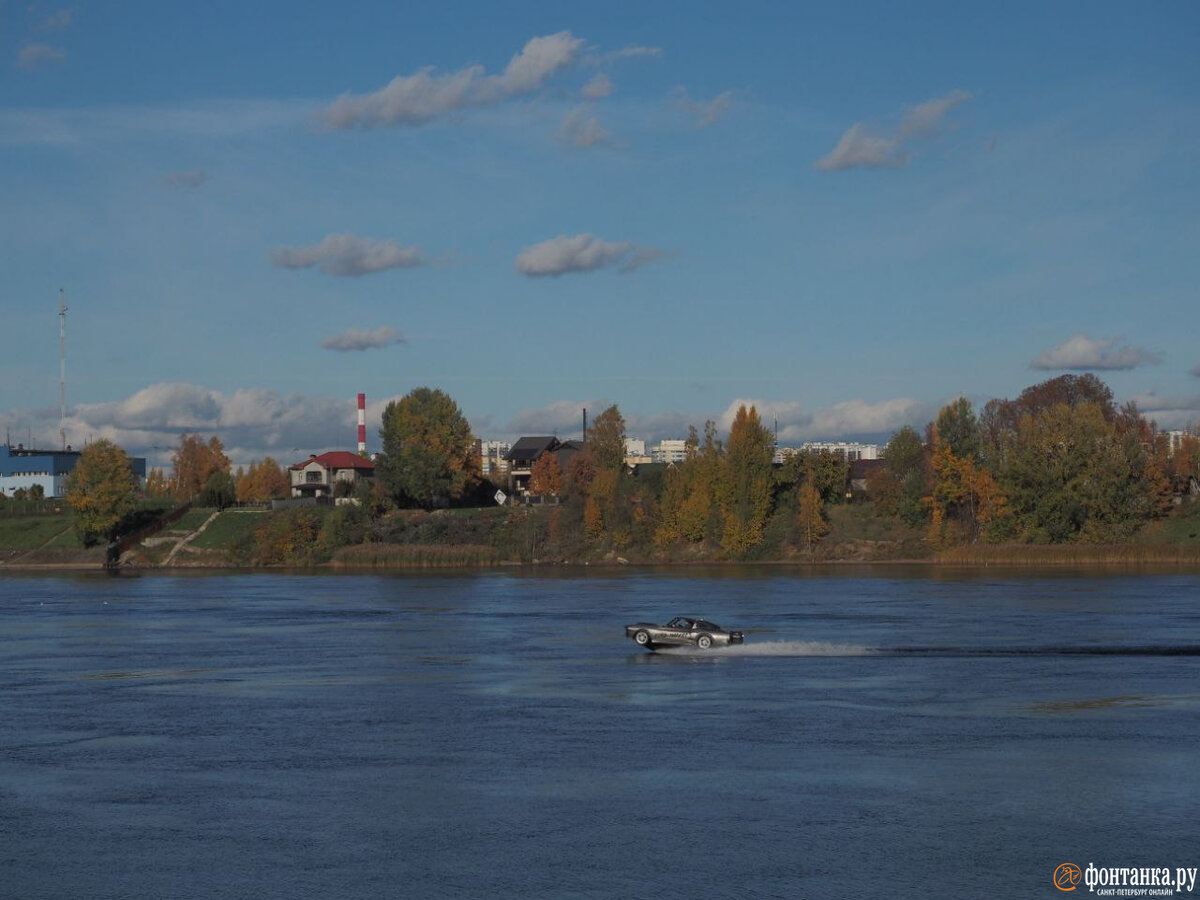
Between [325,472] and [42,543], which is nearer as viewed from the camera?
[42,543]

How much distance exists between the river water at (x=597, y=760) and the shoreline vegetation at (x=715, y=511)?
60954 millimetres

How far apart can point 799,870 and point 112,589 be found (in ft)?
327

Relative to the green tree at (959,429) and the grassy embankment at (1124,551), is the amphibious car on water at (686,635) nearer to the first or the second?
the grassy embankment at (1124,551)

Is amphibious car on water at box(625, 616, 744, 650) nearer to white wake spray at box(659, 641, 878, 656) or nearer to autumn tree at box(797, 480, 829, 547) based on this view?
white wake spray at box(659, 641, 878, 656)

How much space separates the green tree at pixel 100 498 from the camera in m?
158

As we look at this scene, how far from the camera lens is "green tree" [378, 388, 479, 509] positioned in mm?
167375

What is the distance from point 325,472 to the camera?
648ft

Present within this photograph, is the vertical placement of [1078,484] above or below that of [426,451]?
below

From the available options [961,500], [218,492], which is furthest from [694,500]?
[218,492]

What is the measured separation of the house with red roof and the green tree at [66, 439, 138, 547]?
37053 millimetres

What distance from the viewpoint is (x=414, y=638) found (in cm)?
6812

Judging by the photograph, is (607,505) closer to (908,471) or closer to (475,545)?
(475,545)

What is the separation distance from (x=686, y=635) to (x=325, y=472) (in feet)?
472

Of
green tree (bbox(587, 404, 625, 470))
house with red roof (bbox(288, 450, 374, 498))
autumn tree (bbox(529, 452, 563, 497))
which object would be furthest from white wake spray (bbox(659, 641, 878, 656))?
house with red roof (bbox(288, 450, 374, 498))
